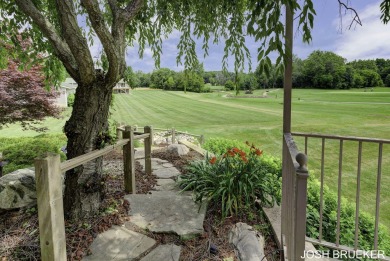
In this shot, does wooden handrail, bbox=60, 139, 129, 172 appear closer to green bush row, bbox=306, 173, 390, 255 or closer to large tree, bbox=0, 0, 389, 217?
large tree, bbox=0, 0, 389, 217

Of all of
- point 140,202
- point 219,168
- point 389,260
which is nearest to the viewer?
point 389,260

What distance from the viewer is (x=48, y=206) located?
1596 millimetres

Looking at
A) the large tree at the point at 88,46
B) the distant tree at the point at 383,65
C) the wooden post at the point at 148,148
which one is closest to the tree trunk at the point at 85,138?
the large tree at the point at 88,46

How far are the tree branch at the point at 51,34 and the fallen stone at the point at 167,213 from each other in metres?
1.57

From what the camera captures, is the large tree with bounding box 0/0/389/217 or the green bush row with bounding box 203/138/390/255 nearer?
the large tree with bounding box 0/0/389/217

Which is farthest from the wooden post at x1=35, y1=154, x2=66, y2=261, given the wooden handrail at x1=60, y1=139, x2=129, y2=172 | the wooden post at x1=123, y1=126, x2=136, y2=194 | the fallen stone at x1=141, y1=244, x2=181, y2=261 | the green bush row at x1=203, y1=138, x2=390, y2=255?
the green bush row at x1=203, y1=138, x2=390, y2=255

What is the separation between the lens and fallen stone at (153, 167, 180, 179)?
158 inches

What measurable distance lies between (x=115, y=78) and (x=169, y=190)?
177 centimetres

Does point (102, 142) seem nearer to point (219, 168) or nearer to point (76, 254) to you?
point (76, 254)

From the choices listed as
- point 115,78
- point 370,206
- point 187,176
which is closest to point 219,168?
point 187,176

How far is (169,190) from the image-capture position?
3.38 metres

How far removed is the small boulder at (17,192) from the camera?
8.21ft

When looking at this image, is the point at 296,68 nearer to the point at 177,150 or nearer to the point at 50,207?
the point at 177,150

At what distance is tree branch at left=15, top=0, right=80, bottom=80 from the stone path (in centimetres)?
156
